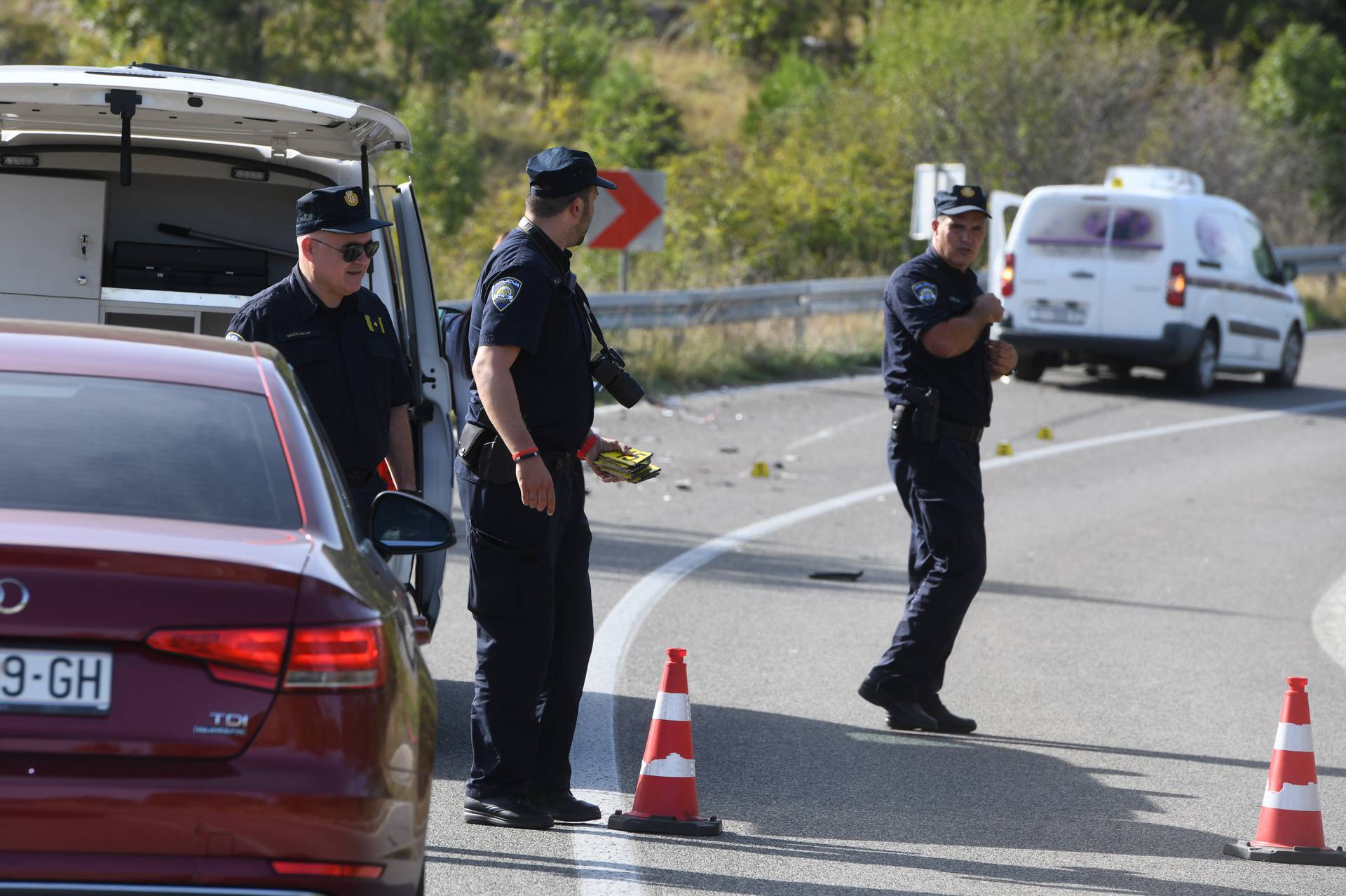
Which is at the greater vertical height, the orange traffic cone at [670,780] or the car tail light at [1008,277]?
the orange traffic cone at [670,780]

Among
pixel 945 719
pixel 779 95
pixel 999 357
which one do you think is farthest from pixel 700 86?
pixel 945 719

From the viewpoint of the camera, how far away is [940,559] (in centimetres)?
684

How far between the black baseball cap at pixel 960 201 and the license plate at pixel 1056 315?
11.5 metres

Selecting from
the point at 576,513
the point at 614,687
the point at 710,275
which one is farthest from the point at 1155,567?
the point at 710,275

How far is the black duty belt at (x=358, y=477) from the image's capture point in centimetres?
553

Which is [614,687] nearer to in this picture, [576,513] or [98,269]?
[576,513]

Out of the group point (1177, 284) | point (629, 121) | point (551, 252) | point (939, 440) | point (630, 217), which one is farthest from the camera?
point (629, 121)

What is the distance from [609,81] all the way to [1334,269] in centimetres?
2059

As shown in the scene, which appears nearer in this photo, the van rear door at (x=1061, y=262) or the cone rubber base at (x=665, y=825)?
the cone rubber base at (x=665, y=825)

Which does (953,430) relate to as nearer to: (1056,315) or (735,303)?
(1056,315)

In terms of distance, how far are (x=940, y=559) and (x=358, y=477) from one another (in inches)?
93.5

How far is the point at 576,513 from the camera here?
5.51 m

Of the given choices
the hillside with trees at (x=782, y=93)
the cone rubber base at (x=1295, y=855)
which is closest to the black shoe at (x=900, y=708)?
the cone rubber base at (x=1295, y=855)

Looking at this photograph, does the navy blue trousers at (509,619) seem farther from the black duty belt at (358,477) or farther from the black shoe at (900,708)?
the black shoe at (900,708)
